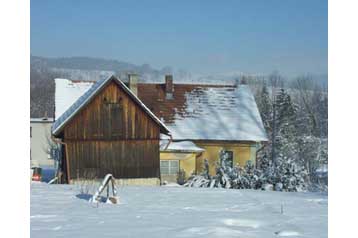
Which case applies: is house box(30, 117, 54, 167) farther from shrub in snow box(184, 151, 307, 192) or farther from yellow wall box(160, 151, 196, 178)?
shrub in snow box(184, 151, 307, 192)

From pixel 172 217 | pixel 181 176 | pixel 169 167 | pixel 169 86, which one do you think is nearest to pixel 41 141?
pixel 169 86

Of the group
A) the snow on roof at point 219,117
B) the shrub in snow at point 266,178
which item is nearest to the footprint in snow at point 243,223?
the shrub in snow at point 266,178

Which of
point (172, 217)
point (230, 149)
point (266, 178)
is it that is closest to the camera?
point (172, 217)

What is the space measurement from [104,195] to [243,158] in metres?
13.2

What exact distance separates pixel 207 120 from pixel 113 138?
6026mm

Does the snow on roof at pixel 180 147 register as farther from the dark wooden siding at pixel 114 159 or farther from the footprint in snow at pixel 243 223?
the footprint in snow at pixel 243 223

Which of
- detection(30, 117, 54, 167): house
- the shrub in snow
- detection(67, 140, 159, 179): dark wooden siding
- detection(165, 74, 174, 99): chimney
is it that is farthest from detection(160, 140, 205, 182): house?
detection(30, 117, 54, 167): house

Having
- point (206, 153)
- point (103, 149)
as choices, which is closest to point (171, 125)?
point (206, 153)

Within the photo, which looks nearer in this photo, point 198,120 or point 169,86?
point 198,120

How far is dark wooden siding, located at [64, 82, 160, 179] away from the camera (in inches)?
603

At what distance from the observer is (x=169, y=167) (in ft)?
60.6

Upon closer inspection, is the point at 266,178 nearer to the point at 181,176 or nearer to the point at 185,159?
the point at 181,176

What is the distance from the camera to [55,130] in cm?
1497
